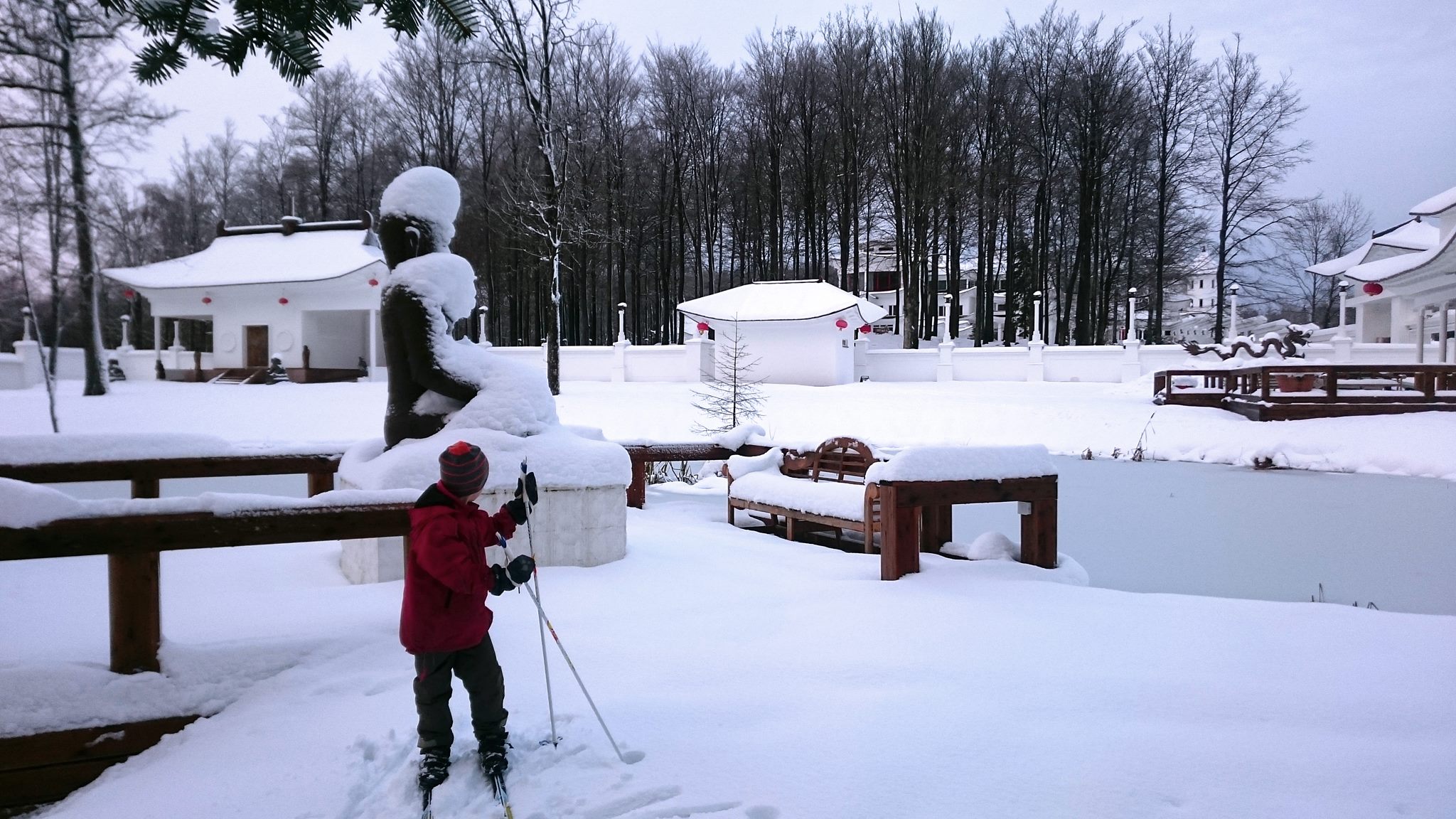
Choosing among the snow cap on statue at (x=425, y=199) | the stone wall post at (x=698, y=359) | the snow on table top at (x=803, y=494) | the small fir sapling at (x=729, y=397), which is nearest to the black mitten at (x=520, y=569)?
the snow cap on statue at (x=425, y=199)

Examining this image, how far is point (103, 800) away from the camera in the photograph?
292 centimetres

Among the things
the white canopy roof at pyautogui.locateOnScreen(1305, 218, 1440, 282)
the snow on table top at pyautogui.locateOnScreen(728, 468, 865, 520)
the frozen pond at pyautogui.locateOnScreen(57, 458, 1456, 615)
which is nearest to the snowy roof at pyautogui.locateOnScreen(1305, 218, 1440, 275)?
the white canopy roof at pyautogui.locateOnScreen(1305, 218, 1440, 282)

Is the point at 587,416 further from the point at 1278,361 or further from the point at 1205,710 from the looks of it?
the point at 1278,361

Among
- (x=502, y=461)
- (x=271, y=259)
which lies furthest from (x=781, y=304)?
(x=502, y=461)

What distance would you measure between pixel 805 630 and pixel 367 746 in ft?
7.35

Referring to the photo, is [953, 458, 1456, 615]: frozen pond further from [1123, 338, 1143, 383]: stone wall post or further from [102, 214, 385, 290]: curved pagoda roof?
[102, 214, 385, 290]: curved pagoda roof

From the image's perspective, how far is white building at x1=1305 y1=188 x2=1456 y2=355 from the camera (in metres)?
21.9

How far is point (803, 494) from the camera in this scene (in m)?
7.50

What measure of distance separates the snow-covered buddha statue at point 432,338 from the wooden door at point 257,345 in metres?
28.0

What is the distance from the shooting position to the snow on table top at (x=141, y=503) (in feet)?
10.1

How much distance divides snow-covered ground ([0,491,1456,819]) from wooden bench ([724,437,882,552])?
1501 millimetres

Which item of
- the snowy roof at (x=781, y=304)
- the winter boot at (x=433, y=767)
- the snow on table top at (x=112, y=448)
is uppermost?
the snowy roof at (x=781, y=304)

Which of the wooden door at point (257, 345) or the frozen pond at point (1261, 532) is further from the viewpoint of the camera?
the wooden door at point (257, 345)

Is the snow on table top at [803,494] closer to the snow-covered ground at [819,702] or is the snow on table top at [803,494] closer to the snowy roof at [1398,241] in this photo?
the snow-covered ground at [819,702]
